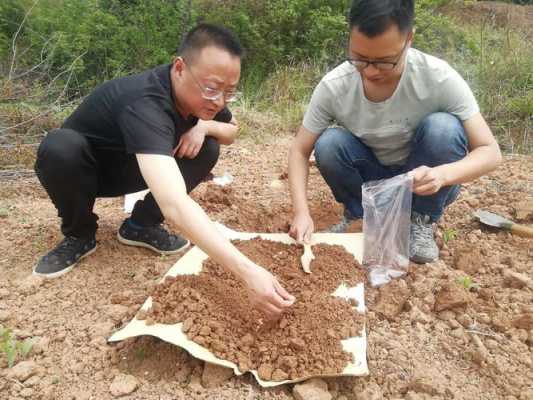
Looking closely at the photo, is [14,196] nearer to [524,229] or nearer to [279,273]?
[279,273]

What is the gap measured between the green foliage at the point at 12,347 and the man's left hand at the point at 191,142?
1.00m

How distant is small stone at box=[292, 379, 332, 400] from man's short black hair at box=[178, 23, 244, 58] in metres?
1.21

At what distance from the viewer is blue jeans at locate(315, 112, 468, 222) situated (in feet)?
6.89

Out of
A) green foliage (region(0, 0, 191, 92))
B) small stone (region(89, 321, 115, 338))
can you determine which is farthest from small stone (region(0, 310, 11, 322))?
green foliage (region(0, 0, 191, 92))

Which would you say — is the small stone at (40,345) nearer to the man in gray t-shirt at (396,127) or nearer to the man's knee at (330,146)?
the man in gray t-shirt at (396,127)

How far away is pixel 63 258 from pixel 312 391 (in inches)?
53.3

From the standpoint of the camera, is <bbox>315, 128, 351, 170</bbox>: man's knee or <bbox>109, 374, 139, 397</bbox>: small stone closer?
<bbox>109, 374, 139, 397</bbox>: small stone

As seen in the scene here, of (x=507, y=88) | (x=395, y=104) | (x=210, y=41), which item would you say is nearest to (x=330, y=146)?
(x=395, y=104)

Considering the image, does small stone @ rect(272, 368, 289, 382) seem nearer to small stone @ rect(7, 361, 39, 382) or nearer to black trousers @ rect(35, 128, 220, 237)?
small stone @ rect(7, 361, 39, 382)

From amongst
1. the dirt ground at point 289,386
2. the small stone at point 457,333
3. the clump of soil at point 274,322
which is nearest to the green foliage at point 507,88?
the dirt ground at point 289,386

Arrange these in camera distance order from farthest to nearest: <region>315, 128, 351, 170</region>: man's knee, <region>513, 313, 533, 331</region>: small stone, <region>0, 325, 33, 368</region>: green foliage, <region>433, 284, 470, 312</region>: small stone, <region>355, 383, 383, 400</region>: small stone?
<region>315, 128, 351, 170</region>: man's knee
<region>433, 284, 470, 312</region>: small stone
<region>513, 313, 533, 331</region>: small stone
<region>0, 325, 33, 368</region>: green foliage
<region>355, 383, 383, 400</region>: small stone

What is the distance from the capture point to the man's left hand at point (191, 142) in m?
2.20

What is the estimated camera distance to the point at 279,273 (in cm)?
212

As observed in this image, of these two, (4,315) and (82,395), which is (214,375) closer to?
(82,395)
